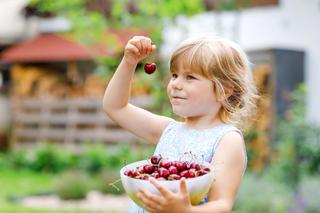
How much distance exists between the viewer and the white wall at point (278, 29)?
10141 mm

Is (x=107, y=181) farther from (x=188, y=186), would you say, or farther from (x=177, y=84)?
(x=188, y=186)

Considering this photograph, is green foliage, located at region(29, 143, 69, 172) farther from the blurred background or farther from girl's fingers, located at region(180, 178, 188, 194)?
girl's fingers, located at region(180, 178, 188, 194)

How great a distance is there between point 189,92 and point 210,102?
80 millimetres

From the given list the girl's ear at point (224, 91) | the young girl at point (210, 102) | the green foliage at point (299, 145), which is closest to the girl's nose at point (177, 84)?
the young girl at point (210, 102)

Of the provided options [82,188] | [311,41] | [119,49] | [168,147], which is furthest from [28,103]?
[168,147]

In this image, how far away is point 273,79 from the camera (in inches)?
394

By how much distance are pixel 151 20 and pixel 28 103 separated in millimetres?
5014

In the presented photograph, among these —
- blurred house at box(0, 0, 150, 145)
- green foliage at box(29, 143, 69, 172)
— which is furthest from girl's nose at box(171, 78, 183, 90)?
green foliage at box(29, 143, 69, 172)

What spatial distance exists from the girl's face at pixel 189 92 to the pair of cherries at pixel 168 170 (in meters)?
0.20

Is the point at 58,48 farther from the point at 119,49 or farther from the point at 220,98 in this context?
the point at 220,98

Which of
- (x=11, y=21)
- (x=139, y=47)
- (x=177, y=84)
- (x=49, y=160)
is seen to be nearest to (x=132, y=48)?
(x=139, y=47)

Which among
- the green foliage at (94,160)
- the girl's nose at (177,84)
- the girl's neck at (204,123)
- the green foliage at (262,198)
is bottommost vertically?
the green foliage at (94,160)

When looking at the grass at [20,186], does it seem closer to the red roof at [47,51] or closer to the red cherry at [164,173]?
the red roof at [47,51]

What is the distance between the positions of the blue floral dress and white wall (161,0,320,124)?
7.18m
